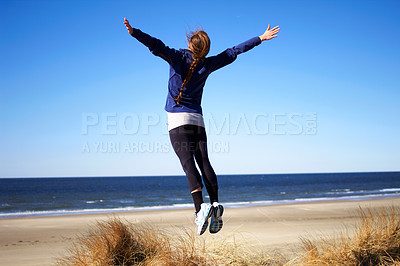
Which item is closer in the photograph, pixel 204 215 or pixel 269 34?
pixel 204 215

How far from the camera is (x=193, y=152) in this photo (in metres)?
3.28

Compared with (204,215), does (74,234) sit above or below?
below

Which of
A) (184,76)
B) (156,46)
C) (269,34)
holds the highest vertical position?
(269,34)

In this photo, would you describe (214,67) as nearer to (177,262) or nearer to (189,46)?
(189,46)

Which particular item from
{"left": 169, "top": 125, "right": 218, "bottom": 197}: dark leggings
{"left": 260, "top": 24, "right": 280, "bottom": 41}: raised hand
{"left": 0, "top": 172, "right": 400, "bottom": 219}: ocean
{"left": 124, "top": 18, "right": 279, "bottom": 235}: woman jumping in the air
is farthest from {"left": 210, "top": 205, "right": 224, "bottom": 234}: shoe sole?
{"left": 0, "top": 172, "right": 400, "bottom": 219}: ocean

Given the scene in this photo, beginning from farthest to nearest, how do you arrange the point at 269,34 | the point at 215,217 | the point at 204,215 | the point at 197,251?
the point at 197,251 → the point at 269,34 → the point at 215,217 → the point at 204,215

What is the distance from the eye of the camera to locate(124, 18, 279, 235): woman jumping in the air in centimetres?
320

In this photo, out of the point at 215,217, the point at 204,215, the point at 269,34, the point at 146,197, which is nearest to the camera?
the point at 204,215

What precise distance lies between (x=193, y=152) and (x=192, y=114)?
0.37 m

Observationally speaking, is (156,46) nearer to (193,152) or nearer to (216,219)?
(193,152)

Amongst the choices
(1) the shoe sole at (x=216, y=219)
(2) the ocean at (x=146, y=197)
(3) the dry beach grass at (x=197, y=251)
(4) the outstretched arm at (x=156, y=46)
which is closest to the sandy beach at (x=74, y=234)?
(3) the dry beach grass at (x=197, y=251)

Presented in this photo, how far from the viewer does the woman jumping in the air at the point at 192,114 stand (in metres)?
3.20

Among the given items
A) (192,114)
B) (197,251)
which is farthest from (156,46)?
(197,251)

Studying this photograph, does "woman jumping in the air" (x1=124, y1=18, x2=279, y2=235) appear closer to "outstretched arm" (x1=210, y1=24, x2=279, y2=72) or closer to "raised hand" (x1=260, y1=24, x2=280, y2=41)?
"outstretched arm" (x1=210, y1=24, x2=279, y2=72)
